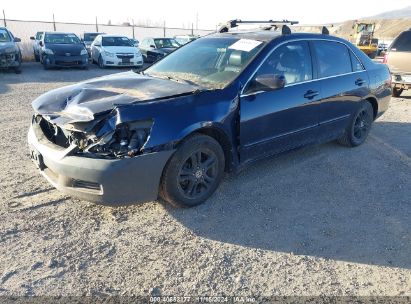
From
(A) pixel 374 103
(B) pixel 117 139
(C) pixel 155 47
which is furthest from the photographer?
(C) pixel 155 47

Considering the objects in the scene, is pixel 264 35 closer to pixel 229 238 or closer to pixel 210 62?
pixel 210 62

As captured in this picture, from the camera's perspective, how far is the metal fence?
21875mm

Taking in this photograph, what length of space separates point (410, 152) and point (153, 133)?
169 inches

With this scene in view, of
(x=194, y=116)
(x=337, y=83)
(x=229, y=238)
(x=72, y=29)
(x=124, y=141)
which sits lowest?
(x=229, y=238)

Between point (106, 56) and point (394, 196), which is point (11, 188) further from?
point (106, 56)

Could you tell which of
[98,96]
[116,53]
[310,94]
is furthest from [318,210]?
[116,53]

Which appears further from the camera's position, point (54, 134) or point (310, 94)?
point (310, 94)

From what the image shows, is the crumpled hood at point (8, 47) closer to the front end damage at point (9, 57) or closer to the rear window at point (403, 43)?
the front end damage at point (9, 57)

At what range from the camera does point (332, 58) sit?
5.00 meters

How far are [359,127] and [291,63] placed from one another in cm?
205

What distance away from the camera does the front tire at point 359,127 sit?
218 inches

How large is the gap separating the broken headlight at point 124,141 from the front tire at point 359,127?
3.50 m

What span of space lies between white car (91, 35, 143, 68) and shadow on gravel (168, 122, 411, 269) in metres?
12.6

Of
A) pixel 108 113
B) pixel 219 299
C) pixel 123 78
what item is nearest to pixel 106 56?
pixel 123 78
